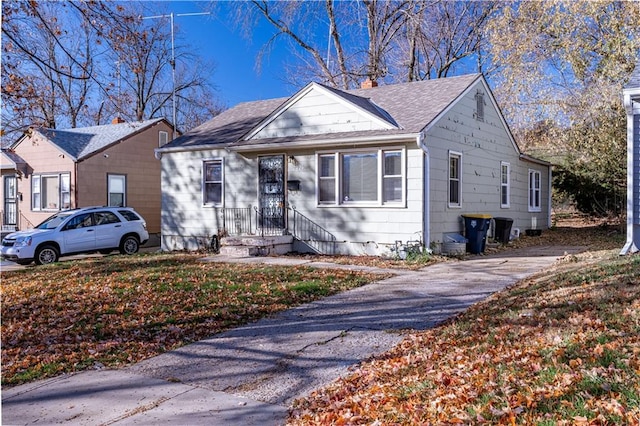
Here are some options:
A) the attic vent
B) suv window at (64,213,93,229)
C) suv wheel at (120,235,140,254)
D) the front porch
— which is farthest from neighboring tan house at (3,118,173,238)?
the attic vent

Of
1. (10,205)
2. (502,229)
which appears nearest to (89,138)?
(10,205)

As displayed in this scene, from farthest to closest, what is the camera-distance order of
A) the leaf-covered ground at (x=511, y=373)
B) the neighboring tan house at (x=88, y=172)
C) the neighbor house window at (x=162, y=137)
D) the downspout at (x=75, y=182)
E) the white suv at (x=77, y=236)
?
1. the neighbor house window at (x=162, y=137)
2. the neighboring tan house at (x=88, y=172)
3. the downspout at (x=75, y=182)
4. the white suv at (x=77, y=236)
5. the leaf-covered ground at (x=511, y=373)

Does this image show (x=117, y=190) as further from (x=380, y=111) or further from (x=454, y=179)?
(x=454, y=179)

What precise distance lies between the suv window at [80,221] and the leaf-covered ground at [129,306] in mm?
3209

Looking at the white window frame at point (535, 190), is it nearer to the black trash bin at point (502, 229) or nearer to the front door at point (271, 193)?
the black trash bin at point (502, 229)

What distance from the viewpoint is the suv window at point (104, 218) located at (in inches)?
616

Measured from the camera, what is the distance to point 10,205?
75.0ft

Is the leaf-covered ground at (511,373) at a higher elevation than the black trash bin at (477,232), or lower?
lower

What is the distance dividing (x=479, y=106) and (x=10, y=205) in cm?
2040

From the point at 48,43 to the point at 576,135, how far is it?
682 inches

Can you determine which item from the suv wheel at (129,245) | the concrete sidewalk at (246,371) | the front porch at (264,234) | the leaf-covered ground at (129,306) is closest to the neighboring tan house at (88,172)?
the suv wheel at (129,245)

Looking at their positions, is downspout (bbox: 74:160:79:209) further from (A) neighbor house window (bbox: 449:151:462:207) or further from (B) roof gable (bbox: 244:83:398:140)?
(A) neighbor house window (bbox: 449:151:462:207)

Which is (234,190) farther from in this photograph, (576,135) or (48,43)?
(576,135)

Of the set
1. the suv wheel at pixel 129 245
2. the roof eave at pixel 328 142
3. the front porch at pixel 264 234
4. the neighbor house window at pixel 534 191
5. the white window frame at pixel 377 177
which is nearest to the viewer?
the roof eave at pixel 328 142
